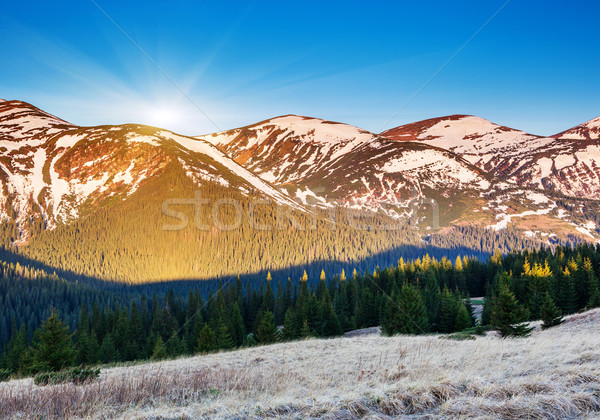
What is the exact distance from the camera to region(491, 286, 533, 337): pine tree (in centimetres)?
3447

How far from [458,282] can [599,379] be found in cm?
10392

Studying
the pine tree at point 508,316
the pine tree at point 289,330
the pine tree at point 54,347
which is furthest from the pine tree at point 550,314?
the pine tree at point 54,347

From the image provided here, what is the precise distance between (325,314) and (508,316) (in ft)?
110

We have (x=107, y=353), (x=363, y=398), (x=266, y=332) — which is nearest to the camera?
(x=363, y=398)

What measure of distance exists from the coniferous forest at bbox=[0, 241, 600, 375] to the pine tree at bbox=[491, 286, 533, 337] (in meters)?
0.09

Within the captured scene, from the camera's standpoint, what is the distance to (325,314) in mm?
63562

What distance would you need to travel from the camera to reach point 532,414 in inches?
285

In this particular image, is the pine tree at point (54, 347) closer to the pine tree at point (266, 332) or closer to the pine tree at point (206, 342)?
the pine tree at point (206, 342)

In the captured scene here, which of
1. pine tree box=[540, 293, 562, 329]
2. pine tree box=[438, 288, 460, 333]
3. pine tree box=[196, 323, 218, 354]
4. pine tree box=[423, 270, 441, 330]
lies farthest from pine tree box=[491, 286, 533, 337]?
pine tree box=[196, 323, 218, 354]

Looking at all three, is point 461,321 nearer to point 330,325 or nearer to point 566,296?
point 330,325

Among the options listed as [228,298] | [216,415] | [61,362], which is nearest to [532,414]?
[216,415]

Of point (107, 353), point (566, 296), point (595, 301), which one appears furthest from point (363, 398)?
point (107, 353)

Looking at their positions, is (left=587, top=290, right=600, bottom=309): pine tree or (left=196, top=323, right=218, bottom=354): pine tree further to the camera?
(left=587, top=290, right=600, bottom=309): pine tree

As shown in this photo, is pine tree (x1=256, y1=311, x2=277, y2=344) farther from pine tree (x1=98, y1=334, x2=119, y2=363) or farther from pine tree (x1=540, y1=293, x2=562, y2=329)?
pine tree (x1=540, y1=293, x2=562, y2=329)
